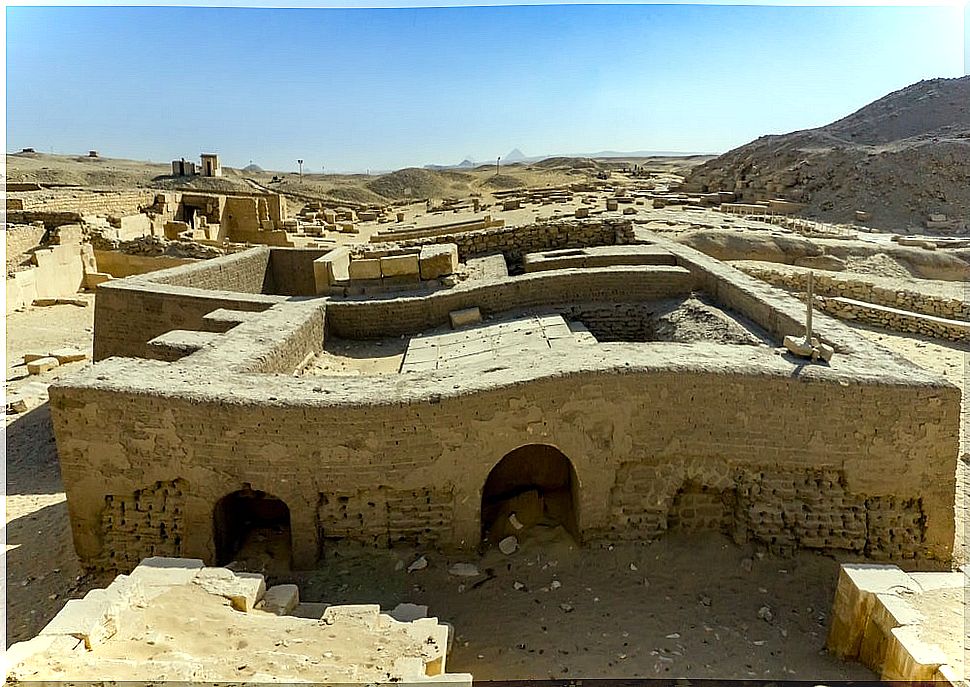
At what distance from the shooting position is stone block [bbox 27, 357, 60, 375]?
42.6ft

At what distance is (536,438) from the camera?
6.45 meters

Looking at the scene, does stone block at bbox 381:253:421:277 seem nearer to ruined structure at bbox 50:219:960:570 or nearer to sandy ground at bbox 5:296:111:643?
ruined structure at bbox 50:219:960:570

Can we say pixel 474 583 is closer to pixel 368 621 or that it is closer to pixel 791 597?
pixel 368 621

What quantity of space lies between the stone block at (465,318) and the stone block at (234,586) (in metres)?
5.43

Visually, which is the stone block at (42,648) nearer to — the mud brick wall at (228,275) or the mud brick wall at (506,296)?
the mud brick wall at (506,296)

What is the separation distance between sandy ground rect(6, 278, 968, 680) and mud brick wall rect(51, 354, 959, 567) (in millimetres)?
255

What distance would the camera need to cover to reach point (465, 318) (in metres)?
10.2

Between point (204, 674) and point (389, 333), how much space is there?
6.96 m

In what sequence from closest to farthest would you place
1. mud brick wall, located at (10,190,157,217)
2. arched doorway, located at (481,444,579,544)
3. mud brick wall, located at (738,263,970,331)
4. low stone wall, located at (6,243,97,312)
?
arched doorway, located at (481,444,579,544) < mud brick wall, located at (738,263,970,331) < low stone wall, located at (6,243,97,312) < mud brick wall, located at (10,190,157,217)

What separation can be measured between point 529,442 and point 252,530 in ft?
10.0

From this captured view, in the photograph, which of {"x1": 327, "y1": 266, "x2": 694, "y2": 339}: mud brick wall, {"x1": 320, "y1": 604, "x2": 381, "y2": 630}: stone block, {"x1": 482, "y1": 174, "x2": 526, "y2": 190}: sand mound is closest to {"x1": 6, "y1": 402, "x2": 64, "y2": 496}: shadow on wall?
{"x1": 327, "y1": 266, "x2": 694, "y2": 339}: mud brick wall

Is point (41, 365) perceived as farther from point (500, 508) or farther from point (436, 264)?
point (500, 508)

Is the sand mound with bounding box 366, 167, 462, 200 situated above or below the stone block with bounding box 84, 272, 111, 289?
A: above

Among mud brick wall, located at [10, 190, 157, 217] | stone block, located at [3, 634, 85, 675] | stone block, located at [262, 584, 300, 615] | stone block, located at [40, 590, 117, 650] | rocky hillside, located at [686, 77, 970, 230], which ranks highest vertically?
rocky hillside, located at [686, 77, 970, 230]
